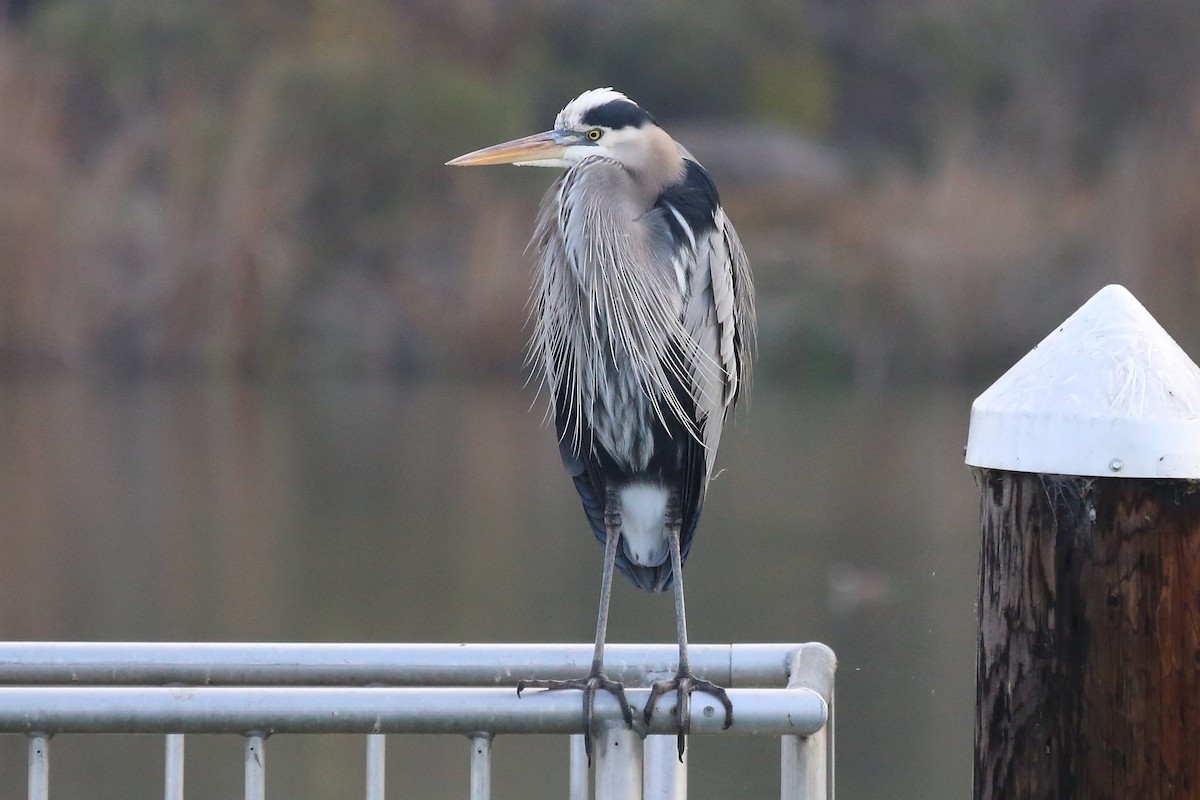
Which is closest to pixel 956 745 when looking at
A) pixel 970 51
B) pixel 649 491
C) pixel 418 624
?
pixel 418 624

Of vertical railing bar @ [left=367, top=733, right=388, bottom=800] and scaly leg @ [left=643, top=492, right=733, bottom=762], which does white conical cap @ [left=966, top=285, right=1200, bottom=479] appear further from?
vertical railing bar @ [left=367, top=733, right=388, bottom=800]

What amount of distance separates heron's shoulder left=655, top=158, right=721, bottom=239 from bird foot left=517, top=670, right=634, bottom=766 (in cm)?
83

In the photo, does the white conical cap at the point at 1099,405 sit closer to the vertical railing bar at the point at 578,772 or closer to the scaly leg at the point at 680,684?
the scaly leg at the point at 680,684

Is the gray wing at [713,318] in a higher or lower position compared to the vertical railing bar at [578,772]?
higher

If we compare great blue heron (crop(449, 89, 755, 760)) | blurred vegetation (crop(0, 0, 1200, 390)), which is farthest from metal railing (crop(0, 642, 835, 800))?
blurred vegetation (crop(0, 0, 1200, 390))

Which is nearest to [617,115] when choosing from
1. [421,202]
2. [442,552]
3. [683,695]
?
[683,695]

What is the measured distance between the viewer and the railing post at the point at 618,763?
1.62m

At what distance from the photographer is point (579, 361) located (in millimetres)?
2619

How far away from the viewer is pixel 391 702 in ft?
5.12

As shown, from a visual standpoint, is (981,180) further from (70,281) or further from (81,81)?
(81,81)

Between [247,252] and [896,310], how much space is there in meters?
5.08

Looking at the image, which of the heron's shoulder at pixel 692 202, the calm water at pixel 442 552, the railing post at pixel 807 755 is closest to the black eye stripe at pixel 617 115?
the heron's shoulder at pixel 692 202

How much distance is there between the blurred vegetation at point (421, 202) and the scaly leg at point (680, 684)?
31.9ft

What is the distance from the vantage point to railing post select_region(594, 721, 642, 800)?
1.62 metres
